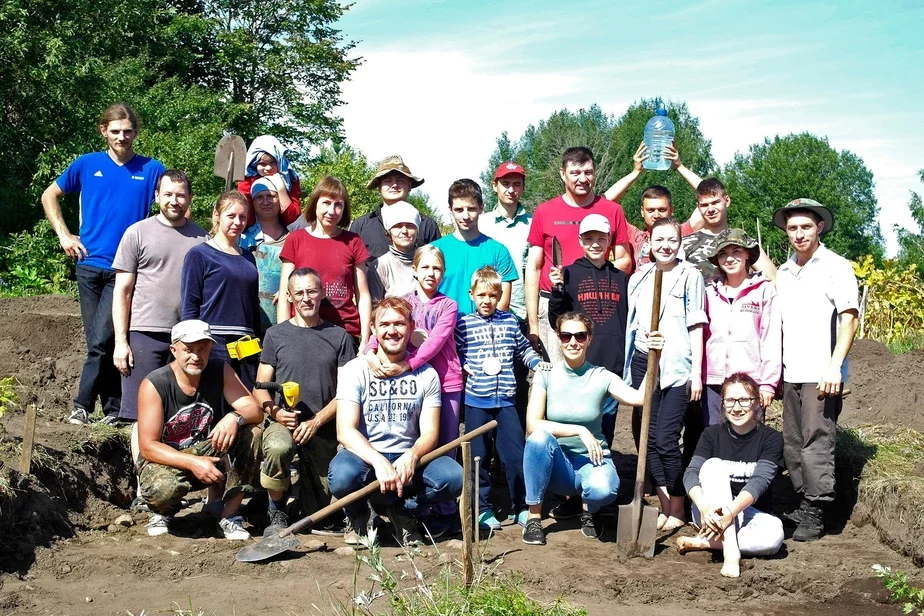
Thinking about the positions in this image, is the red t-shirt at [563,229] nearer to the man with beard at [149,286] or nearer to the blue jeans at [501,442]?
the blue jeans at [501,442]

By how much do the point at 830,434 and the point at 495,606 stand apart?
10.7ft

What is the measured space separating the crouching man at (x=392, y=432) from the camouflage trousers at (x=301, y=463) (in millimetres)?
295

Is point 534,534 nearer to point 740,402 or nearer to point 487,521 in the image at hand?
point 487,521

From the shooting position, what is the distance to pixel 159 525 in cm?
589

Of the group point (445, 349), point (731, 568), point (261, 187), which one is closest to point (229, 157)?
point (261, 187)

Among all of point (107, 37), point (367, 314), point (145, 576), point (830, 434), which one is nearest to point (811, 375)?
point (830, 434)

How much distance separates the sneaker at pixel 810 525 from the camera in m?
6.15

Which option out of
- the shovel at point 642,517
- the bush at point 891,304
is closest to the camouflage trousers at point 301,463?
the shovel at point 642,517

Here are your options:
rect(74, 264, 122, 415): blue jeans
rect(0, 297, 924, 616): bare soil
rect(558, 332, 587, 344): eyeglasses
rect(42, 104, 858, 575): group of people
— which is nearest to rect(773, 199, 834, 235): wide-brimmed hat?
rect(42, 104, 858, 575): group of people

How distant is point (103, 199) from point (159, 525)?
2357 millimetres

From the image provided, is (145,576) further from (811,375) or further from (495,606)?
(811,375)

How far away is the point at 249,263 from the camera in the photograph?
625cm

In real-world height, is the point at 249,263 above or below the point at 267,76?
below

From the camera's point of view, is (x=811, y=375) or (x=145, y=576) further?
(x=811, y=375)
